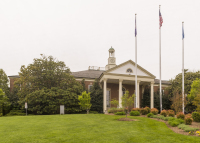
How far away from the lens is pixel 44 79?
2983 cm

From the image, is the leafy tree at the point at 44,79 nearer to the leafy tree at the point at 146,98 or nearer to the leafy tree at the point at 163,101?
the leafy tree at the point at 146,98

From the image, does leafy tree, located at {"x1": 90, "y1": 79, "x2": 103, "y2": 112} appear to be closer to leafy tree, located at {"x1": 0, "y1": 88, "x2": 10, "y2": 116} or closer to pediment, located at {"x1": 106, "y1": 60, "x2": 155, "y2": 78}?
pediment, located at {"x1": 106, "y1": 60, "x2": 155, "y2": 78}

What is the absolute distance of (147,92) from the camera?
36812mm

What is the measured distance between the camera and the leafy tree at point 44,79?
1126 inches

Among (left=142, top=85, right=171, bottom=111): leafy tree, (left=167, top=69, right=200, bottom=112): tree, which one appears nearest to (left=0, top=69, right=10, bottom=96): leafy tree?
(left=142, top=85, right=171, bottom=111): leafy tree

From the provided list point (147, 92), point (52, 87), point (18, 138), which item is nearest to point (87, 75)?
point (52, 87)

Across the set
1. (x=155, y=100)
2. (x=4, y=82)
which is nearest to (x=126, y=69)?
(x=155, y=100)

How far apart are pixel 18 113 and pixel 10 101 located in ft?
12.5

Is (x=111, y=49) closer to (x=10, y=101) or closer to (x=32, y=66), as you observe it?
(x=32, y=66)

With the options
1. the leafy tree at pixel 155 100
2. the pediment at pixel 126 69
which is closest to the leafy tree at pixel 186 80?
the leafy tree at pixel 155 100

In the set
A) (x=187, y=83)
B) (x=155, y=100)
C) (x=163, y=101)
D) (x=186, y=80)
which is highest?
(x=186, y=80)

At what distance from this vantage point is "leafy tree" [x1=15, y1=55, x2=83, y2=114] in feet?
93.9

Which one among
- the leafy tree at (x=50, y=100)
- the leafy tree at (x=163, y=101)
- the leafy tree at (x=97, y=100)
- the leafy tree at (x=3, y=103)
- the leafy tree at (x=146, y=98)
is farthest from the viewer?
the leafy tree at (x=163, y=101)

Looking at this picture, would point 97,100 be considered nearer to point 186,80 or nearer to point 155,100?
point 155,100
